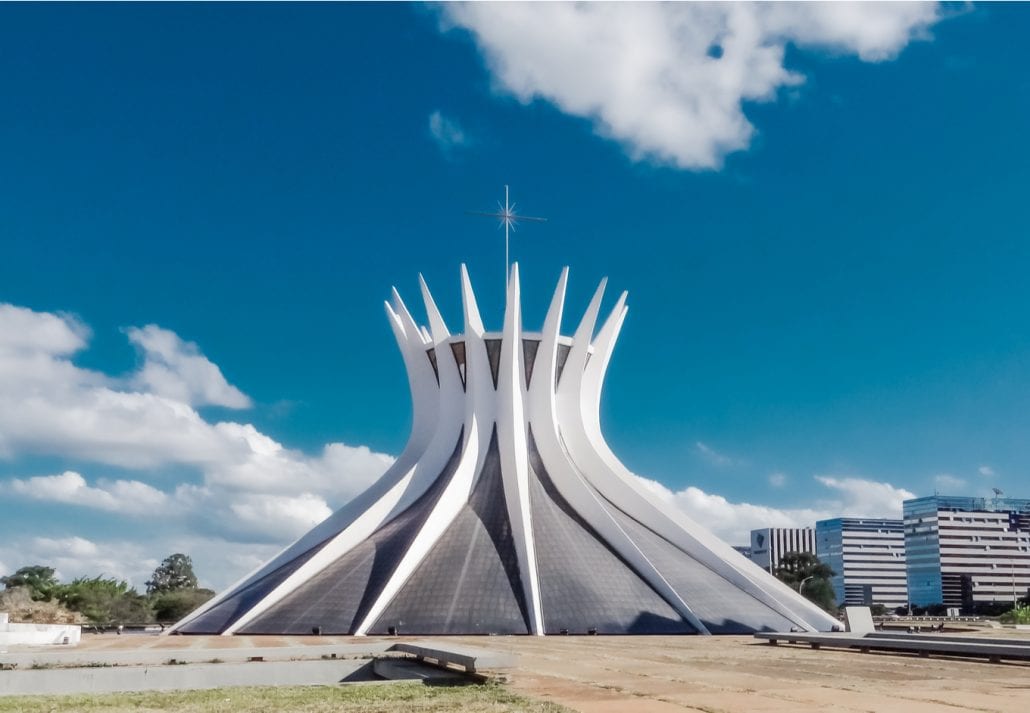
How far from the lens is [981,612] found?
92.9 m

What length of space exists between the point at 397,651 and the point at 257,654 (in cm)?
244

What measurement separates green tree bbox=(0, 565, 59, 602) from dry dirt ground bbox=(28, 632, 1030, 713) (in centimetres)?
4866

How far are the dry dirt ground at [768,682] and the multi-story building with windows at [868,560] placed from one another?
13535cm

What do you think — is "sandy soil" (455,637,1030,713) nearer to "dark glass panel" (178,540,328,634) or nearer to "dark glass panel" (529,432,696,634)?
"dark glass panel" (529,432,696,634)

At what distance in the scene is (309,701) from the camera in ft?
30.5

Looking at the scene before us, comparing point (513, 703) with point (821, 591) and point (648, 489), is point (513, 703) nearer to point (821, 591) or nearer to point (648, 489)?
point (648, 489)

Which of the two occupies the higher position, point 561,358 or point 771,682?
point 561,358

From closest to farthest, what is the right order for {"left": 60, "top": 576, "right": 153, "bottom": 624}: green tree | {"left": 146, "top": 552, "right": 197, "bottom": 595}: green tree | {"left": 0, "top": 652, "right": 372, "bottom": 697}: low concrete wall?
{"left": 0, "top": 652, "right": 372, "bottom": 697}: low concrete wall
{"left": 60, "top": 576, "right": 153, "bottom": 624}: green tree
{"left": 146, "top": 552, "right": 197, "bottom": 595}: green tree

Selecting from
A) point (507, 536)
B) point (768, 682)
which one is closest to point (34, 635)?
point (507, 536)

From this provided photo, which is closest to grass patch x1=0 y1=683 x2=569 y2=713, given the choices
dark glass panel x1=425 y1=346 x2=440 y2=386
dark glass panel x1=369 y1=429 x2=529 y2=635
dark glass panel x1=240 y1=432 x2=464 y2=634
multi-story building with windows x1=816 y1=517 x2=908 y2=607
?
dark glass panel x1=369 y1=429 x2=529 y2=635

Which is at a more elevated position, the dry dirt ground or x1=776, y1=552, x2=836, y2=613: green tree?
x1=776, y1=552, x2=836, y2=613: green tree

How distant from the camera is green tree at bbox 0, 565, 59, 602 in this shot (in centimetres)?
5488

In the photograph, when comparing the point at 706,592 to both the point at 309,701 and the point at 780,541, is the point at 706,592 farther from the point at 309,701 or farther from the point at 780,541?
the point at 780,541

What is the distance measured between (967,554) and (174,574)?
330ft
